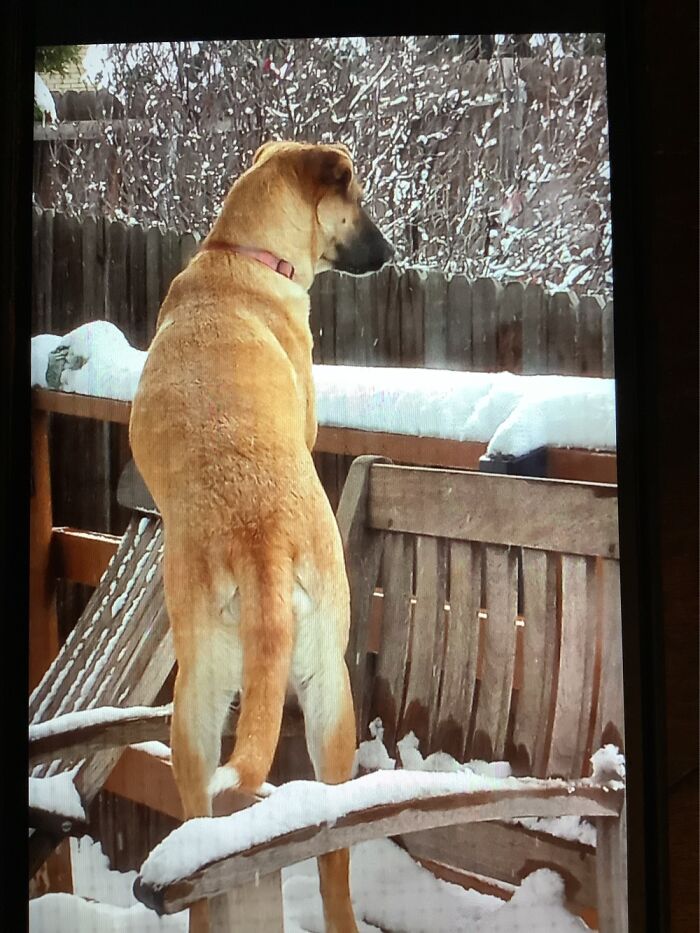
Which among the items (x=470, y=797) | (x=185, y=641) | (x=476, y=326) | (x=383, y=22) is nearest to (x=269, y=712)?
(x=185, y=641)

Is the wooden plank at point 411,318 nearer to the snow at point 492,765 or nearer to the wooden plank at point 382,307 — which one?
the wooden plank at point 382,307

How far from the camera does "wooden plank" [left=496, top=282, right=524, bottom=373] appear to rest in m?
0.73

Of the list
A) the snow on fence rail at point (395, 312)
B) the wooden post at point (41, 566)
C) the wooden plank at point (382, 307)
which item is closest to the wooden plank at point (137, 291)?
the snow on fence rail at point (395, 312)

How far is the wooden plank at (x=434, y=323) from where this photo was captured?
0.73 metres

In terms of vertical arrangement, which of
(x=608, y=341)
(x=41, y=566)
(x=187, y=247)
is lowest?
(x=41, y=566)

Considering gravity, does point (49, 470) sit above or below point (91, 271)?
below

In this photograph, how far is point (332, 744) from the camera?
2.34 feet

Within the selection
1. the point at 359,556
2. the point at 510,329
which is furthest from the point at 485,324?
the point at 359,556

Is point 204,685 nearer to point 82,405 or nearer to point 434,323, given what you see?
point 82,405

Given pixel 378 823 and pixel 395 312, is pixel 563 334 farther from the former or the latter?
pixel 378 823

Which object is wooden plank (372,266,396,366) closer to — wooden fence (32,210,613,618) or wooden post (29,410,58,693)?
wooden fence (32,210,613,618)

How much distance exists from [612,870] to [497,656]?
0.24 metres

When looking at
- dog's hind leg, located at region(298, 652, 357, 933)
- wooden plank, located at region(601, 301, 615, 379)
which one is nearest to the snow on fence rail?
wooden plank, located at region(601, 301, 615, 379)

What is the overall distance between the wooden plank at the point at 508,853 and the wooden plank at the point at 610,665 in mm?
114
